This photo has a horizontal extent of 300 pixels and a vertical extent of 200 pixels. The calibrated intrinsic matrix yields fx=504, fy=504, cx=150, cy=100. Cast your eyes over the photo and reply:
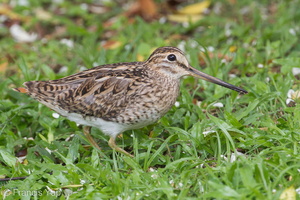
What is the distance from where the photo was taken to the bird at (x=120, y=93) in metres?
→ 5.15

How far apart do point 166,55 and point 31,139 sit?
1.88 metres

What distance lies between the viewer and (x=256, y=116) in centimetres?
530

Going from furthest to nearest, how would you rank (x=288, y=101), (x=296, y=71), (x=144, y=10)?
(x=144, y=10)
(x=296, y=71)
(x=288, y=101)

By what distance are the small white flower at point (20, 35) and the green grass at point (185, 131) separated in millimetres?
193

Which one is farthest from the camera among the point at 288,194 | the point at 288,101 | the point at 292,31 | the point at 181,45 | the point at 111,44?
the point at 111,44

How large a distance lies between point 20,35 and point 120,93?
4.36 meters

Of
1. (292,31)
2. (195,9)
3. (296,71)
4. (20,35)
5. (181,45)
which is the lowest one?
(20,35)

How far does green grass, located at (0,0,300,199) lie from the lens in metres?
4.32

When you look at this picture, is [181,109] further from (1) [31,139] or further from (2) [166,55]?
(1) [31,139]

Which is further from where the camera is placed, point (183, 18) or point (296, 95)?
point (183, 18)

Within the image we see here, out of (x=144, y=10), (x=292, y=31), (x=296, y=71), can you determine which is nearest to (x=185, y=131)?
(x=296, y=71)

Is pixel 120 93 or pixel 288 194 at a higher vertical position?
pixel 120 93

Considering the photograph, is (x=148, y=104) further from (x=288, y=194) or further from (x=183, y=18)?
(x=183, y=18)

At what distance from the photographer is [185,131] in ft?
16.6
